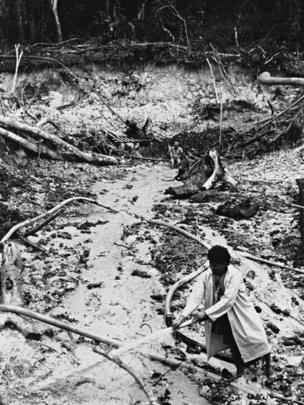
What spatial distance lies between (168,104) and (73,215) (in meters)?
9.53

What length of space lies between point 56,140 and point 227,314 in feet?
30.8

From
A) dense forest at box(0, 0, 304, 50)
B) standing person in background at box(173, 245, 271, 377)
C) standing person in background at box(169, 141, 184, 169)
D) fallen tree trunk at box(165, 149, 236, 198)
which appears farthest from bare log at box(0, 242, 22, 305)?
dense forest at box(0, 0, 304, 50)

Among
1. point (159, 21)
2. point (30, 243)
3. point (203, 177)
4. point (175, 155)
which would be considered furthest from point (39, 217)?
point (159, 21)

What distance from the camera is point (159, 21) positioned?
69.7 feet

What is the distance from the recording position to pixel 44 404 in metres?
5.20

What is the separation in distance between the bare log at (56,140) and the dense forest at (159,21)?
6772mm

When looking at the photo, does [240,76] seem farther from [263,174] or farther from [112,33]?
[263,174]

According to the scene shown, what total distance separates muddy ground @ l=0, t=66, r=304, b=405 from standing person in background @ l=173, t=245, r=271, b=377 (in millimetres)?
339

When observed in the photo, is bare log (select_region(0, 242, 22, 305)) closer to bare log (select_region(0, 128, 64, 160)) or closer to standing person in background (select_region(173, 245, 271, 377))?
standing person in background (select_region(173, 245, 271, 377))

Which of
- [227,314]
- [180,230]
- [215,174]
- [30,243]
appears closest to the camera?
[227,314]

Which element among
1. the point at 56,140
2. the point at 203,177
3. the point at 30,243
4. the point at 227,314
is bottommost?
the point at 203,177

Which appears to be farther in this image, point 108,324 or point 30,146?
point 30,146

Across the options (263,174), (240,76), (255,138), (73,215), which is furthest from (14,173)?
(240,76)

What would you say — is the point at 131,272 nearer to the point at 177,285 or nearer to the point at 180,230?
the point at 177,285
